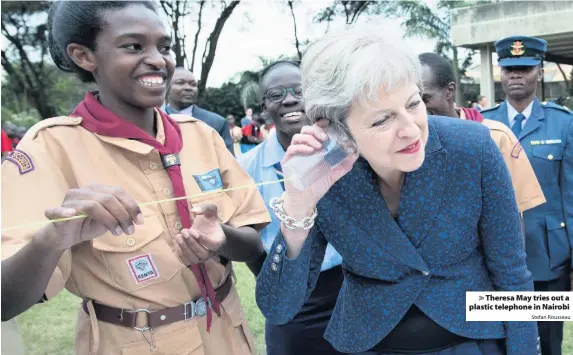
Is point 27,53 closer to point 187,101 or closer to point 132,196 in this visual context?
point 187,101

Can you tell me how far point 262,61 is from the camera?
21.5 metres

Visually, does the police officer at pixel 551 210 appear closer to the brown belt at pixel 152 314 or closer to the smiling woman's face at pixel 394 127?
the smiling woman's face at pixel 394 127

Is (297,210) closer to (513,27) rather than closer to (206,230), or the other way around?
(206,230)

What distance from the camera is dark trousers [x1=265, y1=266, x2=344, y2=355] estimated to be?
2.72m

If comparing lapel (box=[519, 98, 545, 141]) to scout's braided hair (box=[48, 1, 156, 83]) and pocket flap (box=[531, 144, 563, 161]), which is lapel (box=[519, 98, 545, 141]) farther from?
scout's braided hair (box=[48, 1, 156, 83])

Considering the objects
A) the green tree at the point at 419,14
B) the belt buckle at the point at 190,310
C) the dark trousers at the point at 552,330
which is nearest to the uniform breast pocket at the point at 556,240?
the dark trousers at the point at 552,330

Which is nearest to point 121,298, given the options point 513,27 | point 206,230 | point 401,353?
A: point 206,230

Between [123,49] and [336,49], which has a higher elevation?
[123,49]

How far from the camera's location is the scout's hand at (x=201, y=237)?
60.1 inches

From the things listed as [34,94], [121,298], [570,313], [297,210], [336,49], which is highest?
[336,49]

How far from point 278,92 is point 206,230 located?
1.39 meters

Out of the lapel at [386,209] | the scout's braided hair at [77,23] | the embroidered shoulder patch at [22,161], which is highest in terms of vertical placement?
the scout's braided hair at [77,23]

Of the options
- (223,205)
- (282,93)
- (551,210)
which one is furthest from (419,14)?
(223,205)

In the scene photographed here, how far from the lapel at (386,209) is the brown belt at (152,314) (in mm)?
476
